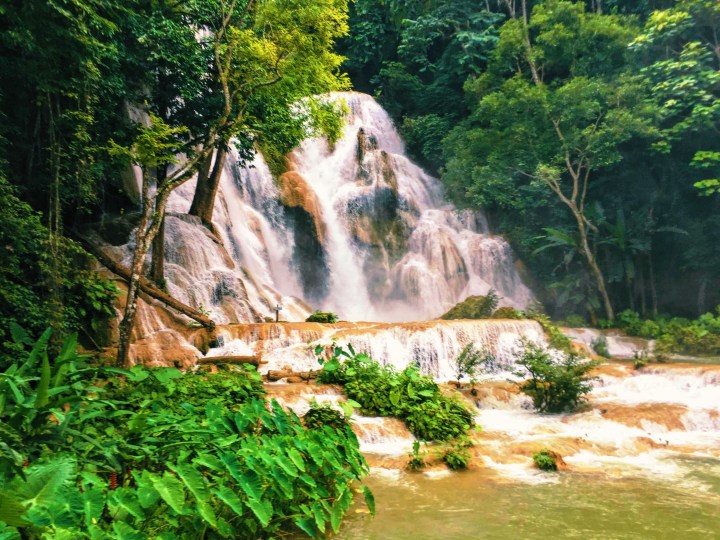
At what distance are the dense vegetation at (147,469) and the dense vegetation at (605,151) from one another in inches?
620

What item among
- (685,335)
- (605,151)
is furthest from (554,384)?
(605,151)

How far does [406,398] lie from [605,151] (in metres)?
13.9

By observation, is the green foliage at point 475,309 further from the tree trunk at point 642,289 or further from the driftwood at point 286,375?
the driftwood at point 286,375

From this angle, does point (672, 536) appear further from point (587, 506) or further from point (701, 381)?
point (701, 381)

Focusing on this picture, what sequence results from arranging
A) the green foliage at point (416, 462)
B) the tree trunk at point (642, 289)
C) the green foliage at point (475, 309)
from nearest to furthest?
1. the green foliage at point (416, 462)
2. the green foliage at point (475, 309)
3. the tree trunk at point (642, 289)

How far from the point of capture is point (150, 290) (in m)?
10.6

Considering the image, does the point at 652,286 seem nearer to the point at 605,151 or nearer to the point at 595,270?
the point at 595,270

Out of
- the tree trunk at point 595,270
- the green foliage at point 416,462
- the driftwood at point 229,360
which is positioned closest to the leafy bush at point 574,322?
the tree trunk at point 595,270

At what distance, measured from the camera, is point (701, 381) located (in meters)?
9.58

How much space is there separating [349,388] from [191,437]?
493 cm

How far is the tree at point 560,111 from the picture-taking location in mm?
16359

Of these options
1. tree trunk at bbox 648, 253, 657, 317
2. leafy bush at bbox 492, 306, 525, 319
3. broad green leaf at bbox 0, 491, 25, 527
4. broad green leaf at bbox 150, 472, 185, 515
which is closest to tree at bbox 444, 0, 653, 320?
tree trunk at bbox 648, 253, 657, 317

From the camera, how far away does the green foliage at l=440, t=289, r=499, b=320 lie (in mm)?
15523

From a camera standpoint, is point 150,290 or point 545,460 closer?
point 545,460
